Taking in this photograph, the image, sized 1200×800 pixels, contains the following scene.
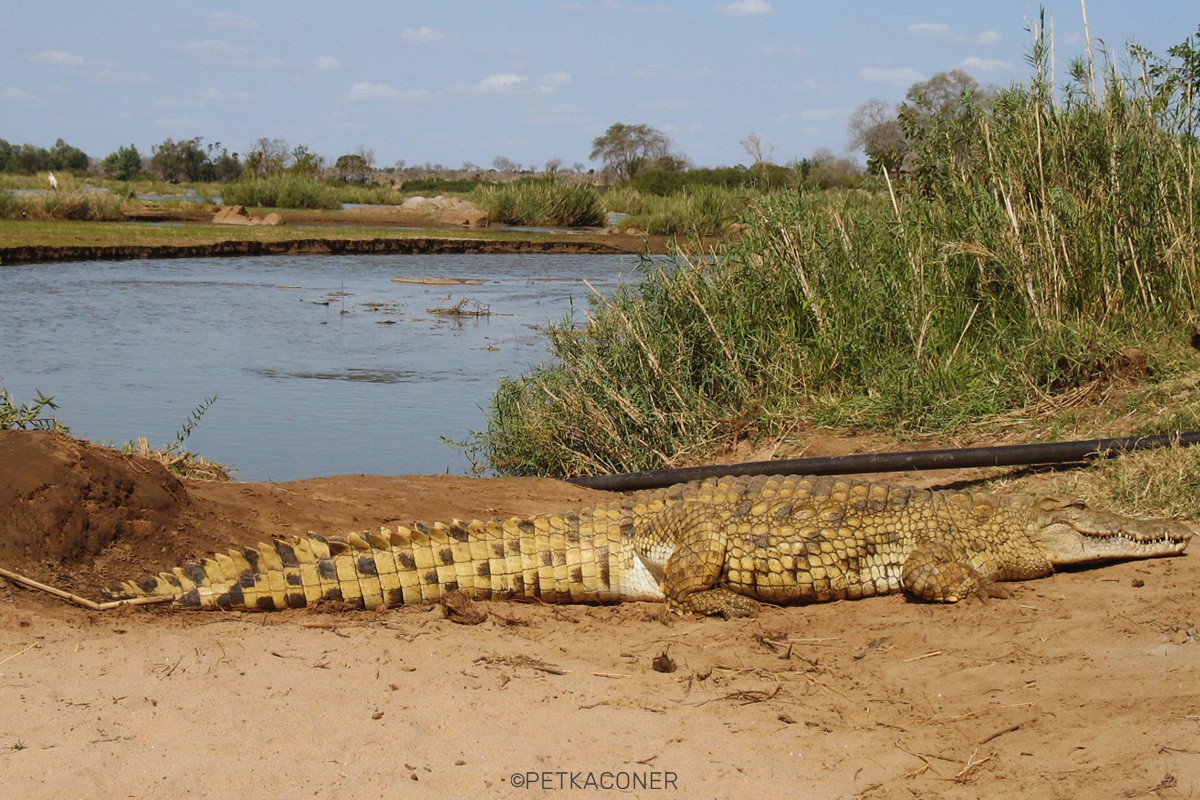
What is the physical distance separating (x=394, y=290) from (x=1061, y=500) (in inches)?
678

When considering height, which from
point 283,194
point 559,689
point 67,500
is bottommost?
point 559,689

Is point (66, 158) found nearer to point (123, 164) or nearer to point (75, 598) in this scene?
point (123, 164)

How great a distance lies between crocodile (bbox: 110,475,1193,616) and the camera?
4496mm

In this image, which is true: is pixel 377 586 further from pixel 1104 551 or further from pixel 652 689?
pixel 1104 551

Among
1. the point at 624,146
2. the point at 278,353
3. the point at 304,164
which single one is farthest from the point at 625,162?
the point at 278,353

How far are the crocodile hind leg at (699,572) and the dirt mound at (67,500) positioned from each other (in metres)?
2.18

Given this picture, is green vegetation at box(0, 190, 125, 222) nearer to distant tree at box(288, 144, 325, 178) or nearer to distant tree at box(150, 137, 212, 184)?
distant tree at box(288, 144, 325, 178)

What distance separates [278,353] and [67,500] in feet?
32.4

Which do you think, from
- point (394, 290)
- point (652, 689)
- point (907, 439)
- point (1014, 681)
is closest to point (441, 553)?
point (652, 689)

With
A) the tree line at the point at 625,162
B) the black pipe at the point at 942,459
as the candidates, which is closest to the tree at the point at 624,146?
the tree line at the point at 625,162

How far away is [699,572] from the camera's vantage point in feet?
15.3

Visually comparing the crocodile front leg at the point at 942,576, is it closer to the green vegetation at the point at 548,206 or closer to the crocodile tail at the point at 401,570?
the crocodile tail at the point at 401,570

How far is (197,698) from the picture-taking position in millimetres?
3508

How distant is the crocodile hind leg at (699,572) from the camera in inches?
182
